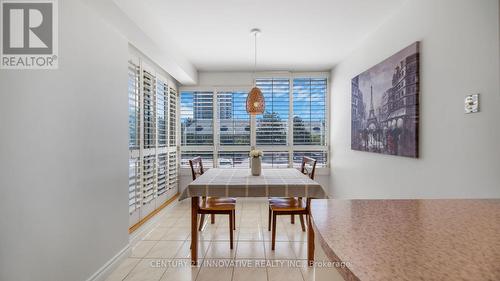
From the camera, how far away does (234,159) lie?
4738 millimetres

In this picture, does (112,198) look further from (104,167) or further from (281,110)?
(281,110)

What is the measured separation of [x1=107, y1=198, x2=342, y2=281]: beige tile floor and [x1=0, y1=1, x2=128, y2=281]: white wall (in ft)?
1.06

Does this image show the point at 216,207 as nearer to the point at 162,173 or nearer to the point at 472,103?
the point at 162,173

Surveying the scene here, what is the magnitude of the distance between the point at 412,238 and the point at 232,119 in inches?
165

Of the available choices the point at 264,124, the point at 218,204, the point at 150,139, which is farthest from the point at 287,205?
the point at 264,124

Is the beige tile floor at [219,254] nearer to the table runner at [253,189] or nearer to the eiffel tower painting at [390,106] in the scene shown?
the table runner at [253,189]

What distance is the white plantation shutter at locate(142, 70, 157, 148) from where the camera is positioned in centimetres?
323

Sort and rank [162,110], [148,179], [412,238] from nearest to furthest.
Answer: [412,238], [148,179], [162,110]

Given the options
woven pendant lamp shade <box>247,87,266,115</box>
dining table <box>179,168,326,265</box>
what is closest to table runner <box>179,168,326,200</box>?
dining table <box>179,168,326,265</box>

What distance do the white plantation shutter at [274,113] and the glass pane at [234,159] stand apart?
0.39m

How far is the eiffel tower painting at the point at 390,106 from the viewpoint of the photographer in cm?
219

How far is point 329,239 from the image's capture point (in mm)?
738

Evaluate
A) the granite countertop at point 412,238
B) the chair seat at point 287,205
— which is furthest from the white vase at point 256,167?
the granite countertop at point 412,238

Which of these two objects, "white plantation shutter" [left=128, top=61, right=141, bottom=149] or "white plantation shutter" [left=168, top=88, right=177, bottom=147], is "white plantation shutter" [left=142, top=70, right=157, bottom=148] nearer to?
"white plantation shutter" [left=128, top=61, right=141, bottom=149]
